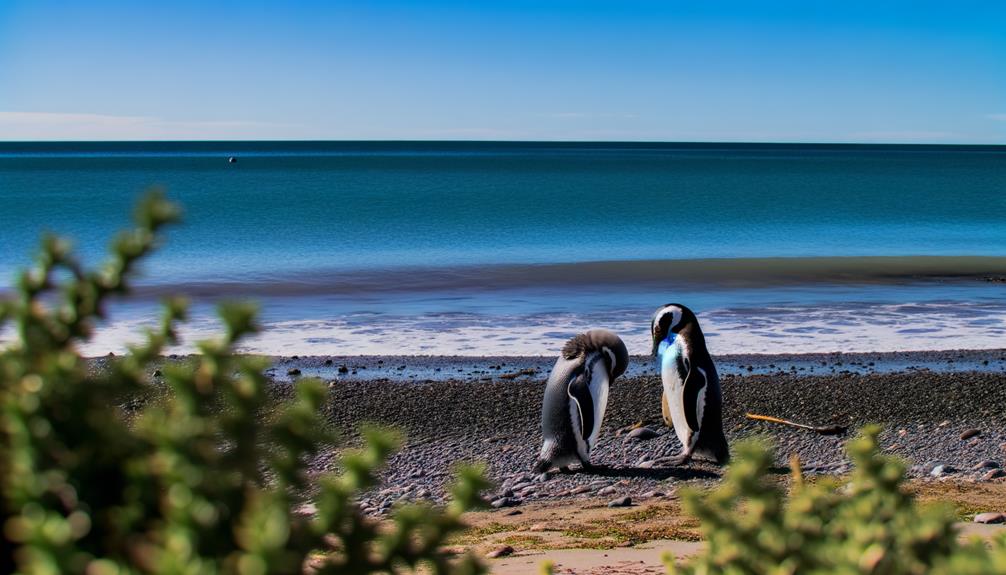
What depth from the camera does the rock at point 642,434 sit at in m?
9.56

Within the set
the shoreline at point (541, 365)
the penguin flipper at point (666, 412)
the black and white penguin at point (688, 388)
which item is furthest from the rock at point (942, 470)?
the shoreline at point (541, 365)

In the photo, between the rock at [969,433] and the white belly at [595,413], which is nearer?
the white belly at [595,413]

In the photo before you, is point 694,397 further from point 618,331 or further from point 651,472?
point 618,331

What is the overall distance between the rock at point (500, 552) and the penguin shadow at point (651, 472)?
10.7 ft

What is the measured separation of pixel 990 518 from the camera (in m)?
6.11

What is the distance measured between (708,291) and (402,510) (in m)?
20.8

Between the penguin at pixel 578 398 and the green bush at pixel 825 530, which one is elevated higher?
the green bush at pixel 825 530

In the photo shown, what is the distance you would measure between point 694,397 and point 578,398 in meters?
0.95

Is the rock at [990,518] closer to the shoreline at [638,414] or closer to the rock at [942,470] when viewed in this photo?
the shoreline at [638,414]

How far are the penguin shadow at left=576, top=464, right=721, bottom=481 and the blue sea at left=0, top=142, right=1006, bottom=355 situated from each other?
3.78 metres

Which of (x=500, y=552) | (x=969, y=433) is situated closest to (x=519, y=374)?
(x=969, y=433)

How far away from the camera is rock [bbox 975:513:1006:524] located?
6078 mm

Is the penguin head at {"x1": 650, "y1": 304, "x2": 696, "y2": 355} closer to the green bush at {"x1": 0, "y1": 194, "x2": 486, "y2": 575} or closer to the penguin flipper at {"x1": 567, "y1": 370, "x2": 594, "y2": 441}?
the penguin flipper at {"x1": 567, "y1": 370, "x2": 594, "y2": 441}

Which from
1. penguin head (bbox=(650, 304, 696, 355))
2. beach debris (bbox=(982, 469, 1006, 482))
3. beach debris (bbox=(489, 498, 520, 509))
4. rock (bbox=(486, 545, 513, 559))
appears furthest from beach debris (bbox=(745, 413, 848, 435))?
rock (bbox=(486, 545, 513, 559))
